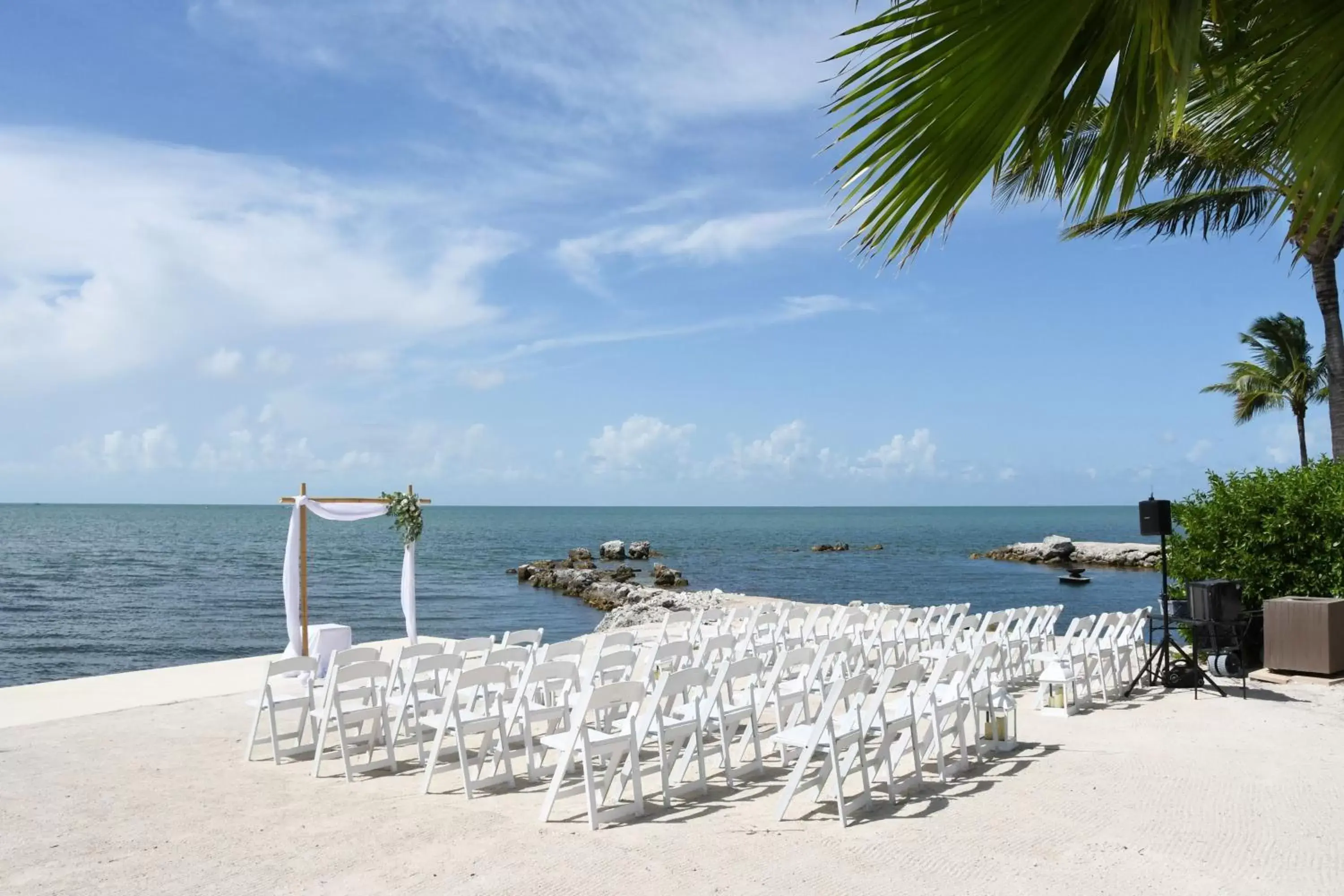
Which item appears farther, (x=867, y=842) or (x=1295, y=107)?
(x=867, y=842)

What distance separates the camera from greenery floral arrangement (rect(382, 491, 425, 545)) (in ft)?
42.1

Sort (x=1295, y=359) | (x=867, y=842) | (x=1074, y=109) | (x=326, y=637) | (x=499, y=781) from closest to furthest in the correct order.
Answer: (x=1074, y=109) → (x=867, y=842) → (x=499, y=781) → (x=326, y=637) → (x=1295, y=359)

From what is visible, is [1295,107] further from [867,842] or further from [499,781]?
[499,781]

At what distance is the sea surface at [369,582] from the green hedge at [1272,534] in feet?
50.7

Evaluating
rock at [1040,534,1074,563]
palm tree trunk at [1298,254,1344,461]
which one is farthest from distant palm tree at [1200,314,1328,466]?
rock at [1040,534,1074,563]

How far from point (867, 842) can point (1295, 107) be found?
4.61 metres

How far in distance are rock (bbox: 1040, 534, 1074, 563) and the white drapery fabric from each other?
162ft

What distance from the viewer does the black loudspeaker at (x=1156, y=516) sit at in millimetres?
9922

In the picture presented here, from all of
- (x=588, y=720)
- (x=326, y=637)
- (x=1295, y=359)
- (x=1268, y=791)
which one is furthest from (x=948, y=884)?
(x=1295, y=359)

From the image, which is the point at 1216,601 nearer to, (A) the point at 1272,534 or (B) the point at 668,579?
(A) the point at 1272,534

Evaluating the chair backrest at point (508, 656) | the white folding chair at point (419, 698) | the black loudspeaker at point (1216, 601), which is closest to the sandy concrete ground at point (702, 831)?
the white folding chair at point (419, 698)

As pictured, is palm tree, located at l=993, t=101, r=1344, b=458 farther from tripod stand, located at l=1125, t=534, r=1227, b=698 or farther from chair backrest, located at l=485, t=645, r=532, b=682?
chair backrest, located at l=485, t=645, r=532, b=682

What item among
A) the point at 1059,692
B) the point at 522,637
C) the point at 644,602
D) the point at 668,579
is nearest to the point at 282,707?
the point at 522,637

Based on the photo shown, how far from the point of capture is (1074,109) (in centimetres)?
158
